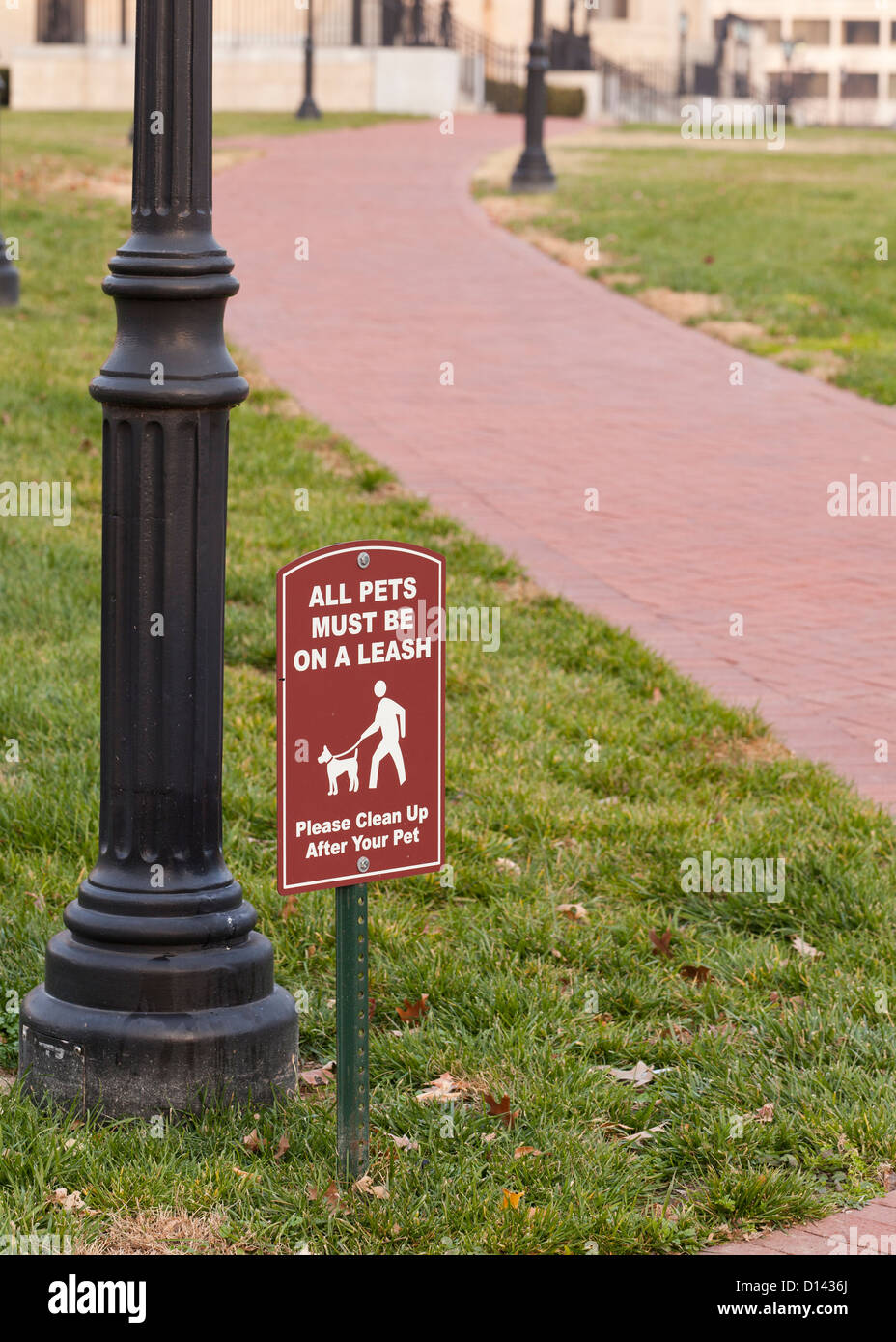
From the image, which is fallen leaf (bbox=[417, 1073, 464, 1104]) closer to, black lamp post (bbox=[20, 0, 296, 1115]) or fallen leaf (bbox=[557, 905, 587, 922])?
black lamp post (bbox=[20, 0, 296, 1115])

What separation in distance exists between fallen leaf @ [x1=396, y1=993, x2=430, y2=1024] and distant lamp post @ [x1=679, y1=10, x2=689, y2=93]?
2324 inches

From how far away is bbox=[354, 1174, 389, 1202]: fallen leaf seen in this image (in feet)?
11.0

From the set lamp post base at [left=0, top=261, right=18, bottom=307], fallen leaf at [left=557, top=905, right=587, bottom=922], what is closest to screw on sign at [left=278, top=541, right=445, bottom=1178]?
fallen leaf at [left=557, top=905, right=587, bottom=922]

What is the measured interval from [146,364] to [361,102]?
127ft

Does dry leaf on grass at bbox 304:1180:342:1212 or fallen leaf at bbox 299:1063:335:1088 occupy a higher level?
dry leaf on grass at bbox 304:1180:342:1212

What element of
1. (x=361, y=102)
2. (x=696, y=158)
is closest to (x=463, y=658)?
(x=696, y=158)

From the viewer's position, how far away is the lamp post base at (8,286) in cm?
1327

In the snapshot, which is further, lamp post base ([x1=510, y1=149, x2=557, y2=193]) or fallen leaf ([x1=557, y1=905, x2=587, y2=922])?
lamp post base ([x1=510, y1=149, x2=557, y2=193])

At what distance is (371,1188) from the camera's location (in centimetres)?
338

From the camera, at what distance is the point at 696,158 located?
89.8 ft

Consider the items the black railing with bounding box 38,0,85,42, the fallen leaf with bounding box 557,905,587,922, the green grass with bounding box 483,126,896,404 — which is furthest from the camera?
the black railing with bounding box 38,0,85,42

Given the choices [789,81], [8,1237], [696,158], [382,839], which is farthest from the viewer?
[789,81]

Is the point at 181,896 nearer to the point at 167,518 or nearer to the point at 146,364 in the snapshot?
the point at 167,518
